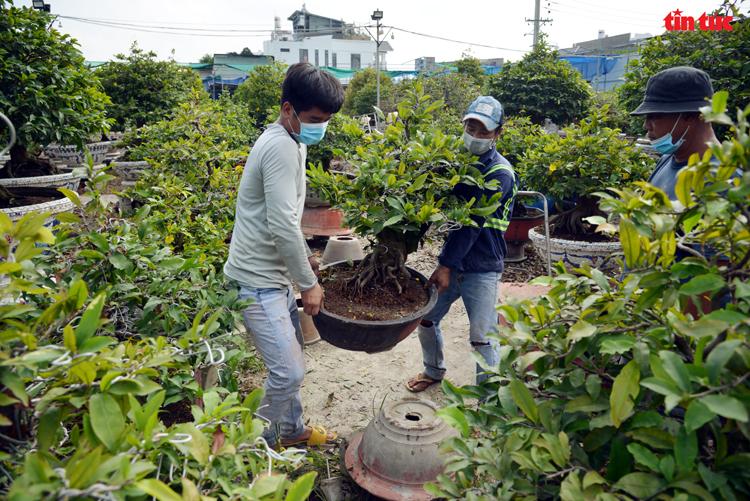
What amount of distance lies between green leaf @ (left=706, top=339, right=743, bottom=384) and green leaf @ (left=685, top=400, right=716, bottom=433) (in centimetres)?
4

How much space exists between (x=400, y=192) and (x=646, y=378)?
1.67m

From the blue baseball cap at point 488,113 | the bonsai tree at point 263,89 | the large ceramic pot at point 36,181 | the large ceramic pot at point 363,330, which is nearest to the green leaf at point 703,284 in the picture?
the large ceramic pot at point 363,330

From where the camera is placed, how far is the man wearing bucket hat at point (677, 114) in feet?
7.30

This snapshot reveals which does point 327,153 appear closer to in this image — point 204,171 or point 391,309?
point 204,171

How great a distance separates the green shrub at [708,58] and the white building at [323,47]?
33.9 meters

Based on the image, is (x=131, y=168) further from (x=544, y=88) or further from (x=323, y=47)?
(x=323, y=47)

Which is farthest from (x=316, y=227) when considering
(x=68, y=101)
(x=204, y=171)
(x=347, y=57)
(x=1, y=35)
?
Answer: (x=347, y=57)

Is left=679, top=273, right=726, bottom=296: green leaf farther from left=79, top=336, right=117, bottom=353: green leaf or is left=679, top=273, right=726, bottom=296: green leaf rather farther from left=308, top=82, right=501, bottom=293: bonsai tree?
left=308, top=82, right=501, bottom=293: bonsai tree

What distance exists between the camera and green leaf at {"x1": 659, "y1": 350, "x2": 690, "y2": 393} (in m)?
0.77

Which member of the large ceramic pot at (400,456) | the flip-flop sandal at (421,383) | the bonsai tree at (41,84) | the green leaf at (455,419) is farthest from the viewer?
the bonsai tree at (41,84)

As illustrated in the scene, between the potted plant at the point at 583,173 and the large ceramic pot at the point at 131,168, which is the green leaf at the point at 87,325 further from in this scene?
the large ceramic pot at the point at 131,168

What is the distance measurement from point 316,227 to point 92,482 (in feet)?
17.1

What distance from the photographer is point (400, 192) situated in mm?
2367

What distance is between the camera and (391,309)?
2.50 meters
